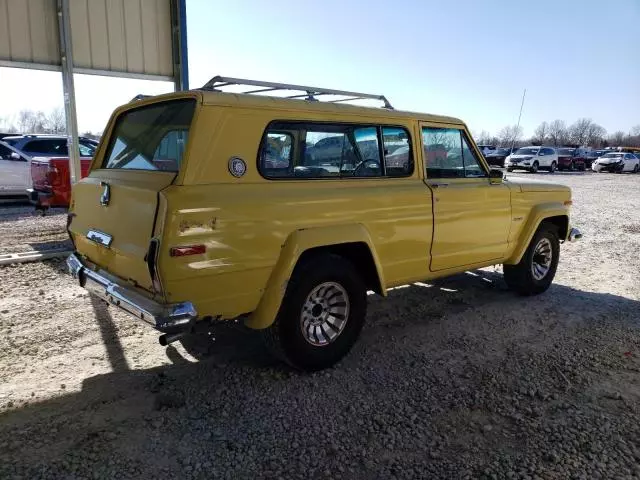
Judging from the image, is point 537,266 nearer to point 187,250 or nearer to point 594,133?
point 187,250

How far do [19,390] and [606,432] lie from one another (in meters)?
3.94

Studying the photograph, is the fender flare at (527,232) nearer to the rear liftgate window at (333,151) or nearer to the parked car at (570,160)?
the rear liftgate window at (333,151)

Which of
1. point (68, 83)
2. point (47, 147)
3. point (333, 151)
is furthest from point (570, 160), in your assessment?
point (333, 151)

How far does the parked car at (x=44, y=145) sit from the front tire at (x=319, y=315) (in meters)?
10.4

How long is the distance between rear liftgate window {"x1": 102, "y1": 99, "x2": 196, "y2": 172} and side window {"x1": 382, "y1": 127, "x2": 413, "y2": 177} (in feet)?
5.72

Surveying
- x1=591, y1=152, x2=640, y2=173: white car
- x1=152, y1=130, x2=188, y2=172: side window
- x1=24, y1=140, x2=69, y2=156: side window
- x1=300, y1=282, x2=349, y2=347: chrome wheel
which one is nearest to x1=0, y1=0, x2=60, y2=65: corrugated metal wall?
x1=152, y1=130, x2=188, y2=172: side window

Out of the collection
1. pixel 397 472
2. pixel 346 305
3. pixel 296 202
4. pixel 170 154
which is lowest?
pixel 397 472

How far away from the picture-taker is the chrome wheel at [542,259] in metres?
5.89

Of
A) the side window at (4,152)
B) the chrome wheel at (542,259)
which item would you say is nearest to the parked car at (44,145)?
the side window at (4,152)

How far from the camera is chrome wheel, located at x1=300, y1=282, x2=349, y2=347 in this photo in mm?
3695

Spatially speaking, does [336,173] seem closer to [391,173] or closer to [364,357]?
[391,173]

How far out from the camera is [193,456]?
2.75 m

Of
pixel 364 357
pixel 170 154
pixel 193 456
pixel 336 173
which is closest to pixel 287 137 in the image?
pixel 336 173

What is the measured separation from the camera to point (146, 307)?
3004 mm
